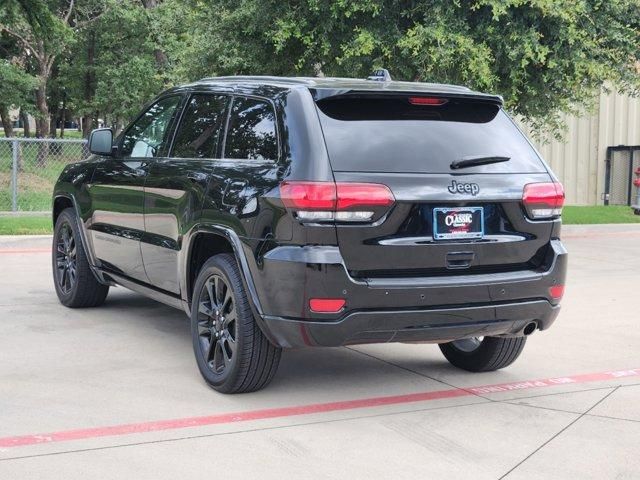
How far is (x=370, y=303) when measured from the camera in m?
5.11

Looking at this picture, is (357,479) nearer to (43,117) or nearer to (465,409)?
(465,409)

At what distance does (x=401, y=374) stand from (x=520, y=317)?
1.14 metres

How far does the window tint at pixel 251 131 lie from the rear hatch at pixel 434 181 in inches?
14.2

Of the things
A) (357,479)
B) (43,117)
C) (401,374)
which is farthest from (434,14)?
(43,117)

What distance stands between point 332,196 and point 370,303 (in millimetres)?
609

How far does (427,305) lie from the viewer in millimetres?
5234

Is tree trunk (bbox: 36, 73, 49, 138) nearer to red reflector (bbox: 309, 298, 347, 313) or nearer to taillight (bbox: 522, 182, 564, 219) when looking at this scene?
taillight (bbox: 522, 182, 564, 219)

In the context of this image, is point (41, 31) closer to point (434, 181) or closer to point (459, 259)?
point (434, 181)

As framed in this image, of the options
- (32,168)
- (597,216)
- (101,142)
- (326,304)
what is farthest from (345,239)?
(32,168)

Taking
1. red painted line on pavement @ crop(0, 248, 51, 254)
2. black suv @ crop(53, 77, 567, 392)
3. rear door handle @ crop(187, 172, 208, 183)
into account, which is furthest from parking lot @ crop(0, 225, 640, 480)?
red painted line on pavement @ crop(0, 248, 51, 254)

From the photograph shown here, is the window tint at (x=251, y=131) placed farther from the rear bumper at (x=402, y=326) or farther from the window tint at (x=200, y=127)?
the rear bumper at (x=402, y=326)

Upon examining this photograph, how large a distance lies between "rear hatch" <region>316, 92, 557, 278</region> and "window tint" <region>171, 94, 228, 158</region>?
39.8 inches

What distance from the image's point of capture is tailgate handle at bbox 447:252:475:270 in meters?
5.31

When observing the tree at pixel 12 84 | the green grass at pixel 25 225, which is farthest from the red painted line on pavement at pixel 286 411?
the tree at pixel 12 84
